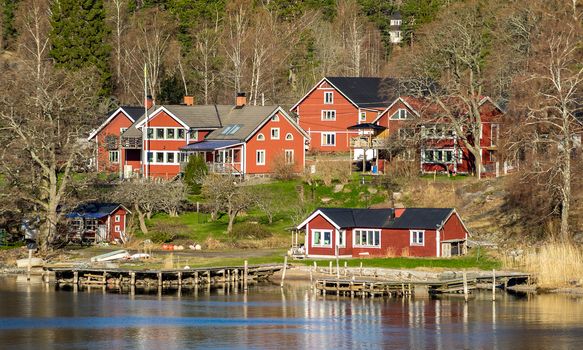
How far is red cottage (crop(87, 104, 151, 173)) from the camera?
115000mm

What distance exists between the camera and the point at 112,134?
389ft

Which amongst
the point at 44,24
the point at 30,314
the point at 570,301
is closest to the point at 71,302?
the point at 30,314

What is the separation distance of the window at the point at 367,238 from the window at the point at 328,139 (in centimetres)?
3744

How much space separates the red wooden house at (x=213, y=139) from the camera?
4336 inches

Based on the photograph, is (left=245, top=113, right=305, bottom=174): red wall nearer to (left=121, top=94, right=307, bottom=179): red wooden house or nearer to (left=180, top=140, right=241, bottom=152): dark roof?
(left=121, top=94, right=307, bottom=179): red wooden house

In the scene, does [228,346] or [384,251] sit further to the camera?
[384,251]

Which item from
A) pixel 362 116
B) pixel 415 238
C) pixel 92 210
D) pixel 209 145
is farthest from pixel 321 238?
pixel 362 116

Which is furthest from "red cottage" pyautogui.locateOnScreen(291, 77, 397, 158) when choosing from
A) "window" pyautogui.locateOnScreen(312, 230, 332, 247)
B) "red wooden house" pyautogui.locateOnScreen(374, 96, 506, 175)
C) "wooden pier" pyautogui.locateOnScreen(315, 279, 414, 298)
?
"wooden pier" pyautogui.locateOnScreen(315, 279, 414, 298)

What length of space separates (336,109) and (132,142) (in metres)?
18.8

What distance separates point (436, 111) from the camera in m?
105

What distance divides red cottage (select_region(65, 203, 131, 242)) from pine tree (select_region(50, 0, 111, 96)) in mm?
35787

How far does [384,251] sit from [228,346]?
23.5 metres

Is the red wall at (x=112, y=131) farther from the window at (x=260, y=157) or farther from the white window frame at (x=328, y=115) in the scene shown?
the white window frame at (x=328, y=115)

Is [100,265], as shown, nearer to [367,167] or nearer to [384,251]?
[384,251]
